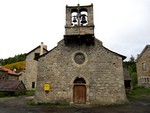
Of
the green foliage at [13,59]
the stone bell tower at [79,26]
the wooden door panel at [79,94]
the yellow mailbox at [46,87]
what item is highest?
the green foliage at [13,59]

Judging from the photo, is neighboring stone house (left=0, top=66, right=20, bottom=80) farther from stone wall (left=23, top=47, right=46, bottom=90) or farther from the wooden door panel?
the wooden door panel

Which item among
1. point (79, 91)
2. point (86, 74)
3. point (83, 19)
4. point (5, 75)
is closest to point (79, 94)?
point (79, 91)

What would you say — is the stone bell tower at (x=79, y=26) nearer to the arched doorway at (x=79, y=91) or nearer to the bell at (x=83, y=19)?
the bell at (x=83, y=19)

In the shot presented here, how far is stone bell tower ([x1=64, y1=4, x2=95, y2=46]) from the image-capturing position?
1708cm

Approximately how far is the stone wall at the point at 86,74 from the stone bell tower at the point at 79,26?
608 millimetres

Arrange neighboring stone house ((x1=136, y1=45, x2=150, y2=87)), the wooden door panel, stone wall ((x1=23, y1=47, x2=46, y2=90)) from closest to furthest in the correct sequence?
the wooden door panel < stone wall ((x1=23, y1=47, x2=46, y2=90)) < neighboring stone house ((x1=136, y1=45, x2=150, y2=87))

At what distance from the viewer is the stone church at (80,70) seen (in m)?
16.4

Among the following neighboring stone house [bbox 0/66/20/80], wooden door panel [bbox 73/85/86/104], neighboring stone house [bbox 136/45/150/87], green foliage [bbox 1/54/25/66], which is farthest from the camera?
green foliage [bbox 1/54/25/66]

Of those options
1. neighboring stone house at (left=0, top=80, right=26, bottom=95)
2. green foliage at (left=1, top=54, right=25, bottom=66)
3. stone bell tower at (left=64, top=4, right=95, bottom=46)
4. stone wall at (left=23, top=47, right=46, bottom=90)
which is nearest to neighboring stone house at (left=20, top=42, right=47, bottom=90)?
stone wall at (left=23, top=47, right=46, bottom=90)

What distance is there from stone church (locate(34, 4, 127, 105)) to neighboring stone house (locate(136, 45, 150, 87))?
21857mm

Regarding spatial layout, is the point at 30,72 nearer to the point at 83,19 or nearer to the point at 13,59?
the point at 83,19

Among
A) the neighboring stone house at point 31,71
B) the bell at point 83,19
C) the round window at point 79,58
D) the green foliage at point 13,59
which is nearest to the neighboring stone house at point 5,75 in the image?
the neighboring stone house at point 31,71

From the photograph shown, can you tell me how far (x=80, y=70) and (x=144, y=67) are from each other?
24.5 meters

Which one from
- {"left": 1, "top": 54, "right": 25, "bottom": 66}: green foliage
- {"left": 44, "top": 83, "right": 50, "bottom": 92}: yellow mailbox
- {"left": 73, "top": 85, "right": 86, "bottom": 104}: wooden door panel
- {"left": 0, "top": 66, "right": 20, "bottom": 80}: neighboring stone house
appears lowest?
{"left": 73, "top": 85, "right": 86, "bottom": 104}: wooden door panel
